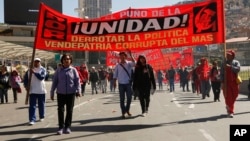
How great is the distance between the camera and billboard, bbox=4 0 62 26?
81250mm

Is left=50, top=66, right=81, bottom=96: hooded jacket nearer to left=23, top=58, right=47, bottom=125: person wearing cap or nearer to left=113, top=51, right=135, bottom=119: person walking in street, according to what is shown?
left=23, top=58, right=47, bottom=125: person wearing cap

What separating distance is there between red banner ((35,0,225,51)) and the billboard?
69.6 meters

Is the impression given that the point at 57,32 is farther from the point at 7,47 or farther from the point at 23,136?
the point at 7,47

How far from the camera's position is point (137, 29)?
41.9 ft

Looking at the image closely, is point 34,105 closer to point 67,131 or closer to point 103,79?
point 67,131

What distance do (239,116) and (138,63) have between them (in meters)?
3.03

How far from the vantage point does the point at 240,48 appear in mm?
130875

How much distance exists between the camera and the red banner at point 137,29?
12.5 meters

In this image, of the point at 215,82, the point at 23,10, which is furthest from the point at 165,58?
the point at 23,10

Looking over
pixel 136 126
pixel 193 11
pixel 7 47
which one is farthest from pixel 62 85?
pixel 7 47

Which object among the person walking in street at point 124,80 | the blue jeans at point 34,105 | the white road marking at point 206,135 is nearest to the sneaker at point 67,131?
the blue jeans at point 34,105

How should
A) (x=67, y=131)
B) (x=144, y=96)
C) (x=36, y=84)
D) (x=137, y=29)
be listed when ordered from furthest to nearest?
1. (x=144, y=96)
2. (x=137, y=29)
3. (x=36, y=84)
4. (x=67, y=131)

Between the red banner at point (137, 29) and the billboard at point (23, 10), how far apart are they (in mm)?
69623

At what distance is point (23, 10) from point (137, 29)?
2851 inches
